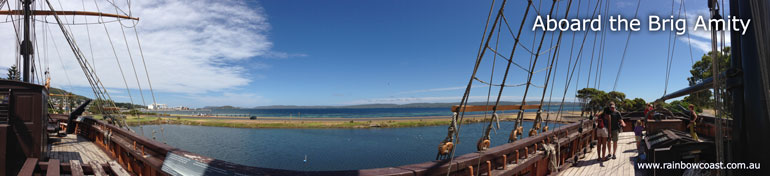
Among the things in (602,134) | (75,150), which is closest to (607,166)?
(602,134)

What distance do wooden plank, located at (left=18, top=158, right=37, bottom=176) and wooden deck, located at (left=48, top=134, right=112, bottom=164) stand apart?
107 cm

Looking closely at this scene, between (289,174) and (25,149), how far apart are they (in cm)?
442

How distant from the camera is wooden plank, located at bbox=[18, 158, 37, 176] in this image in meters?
3.20

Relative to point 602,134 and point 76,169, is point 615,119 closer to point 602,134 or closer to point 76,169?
point 602,134

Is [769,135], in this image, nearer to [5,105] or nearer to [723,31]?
[723,31]

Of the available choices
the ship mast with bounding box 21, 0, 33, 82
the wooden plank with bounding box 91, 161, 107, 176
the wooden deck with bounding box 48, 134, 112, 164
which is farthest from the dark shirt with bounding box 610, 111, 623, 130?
the ship mast with bounding box 21, 0, 33, 82

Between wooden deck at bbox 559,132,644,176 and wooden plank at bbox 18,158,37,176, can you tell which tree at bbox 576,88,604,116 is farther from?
wooden plank at bbox 18,158,37,176

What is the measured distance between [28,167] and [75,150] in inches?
143

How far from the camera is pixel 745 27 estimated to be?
6.81 feet

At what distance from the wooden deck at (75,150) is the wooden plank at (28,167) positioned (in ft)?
3.52

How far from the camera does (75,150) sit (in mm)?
6156

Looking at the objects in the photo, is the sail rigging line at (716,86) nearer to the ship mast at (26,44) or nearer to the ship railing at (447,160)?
the ship railing at (447,160)

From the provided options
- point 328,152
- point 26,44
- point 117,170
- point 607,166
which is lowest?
point 328,152

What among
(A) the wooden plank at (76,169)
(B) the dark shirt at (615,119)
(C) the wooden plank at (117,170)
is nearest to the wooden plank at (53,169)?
(A) the wooden plank at (76,169)
